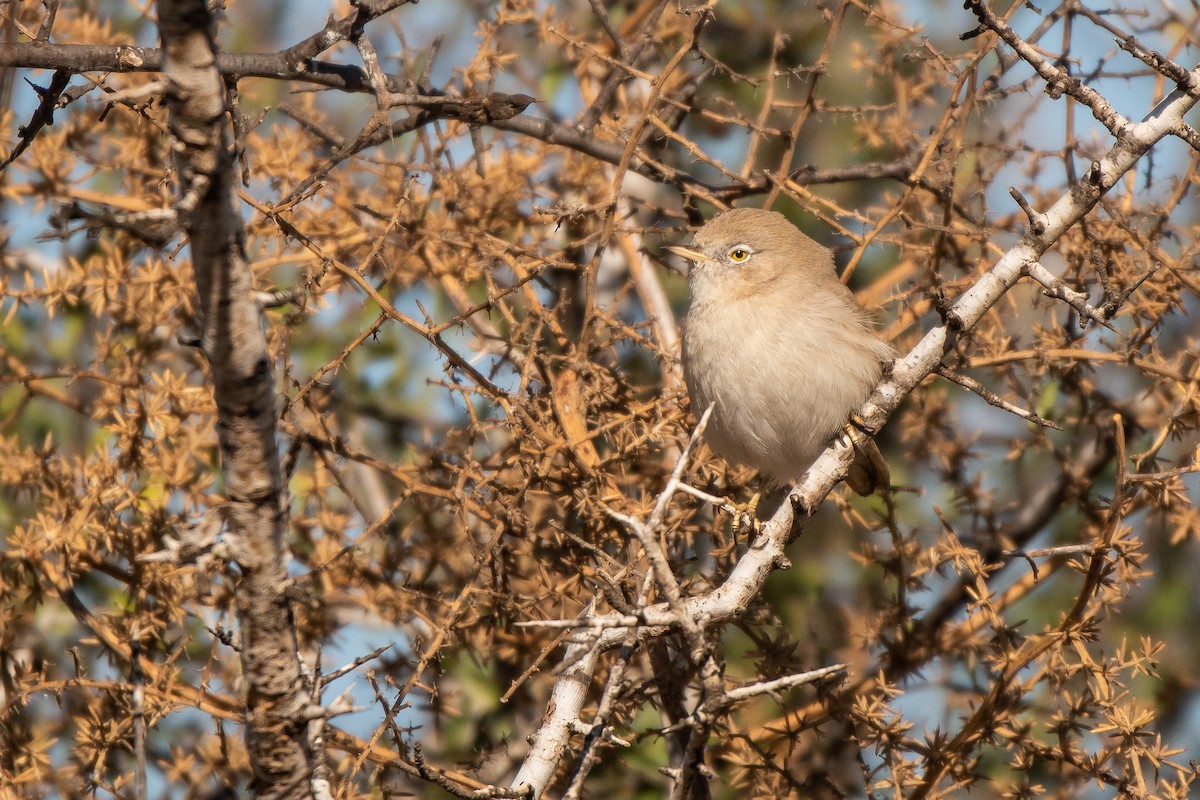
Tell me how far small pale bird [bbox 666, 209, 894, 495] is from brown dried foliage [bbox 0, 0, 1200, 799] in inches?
5.6

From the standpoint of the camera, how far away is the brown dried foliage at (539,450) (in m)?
4.36

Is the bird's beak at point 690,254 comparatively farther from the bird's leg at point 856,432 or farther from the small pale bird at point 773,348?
the bird's leg at point 856,432

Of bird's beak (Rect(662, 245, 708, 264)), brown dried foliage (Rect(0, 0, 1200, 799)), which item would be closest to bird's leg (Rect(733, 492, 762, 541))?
brown dried foliage (Rect(0, 0, 1200, 799))

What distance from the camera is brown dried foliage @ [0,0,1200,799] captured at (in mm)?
4355

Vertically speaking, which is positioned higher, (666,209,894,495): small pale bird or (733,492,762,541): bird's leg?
(666,209,894,495): small pale bird

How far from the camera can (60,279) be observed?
16.9 feet

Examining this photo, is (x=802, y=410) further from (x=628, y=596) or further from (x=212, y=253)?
(x=212, y=253)

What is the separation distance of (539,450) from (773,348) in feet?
3.63

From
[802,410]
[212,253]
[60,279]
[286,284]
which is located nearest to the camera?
[212,253]

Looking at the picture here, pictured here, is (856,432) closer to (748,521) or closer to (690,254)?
(748,521)

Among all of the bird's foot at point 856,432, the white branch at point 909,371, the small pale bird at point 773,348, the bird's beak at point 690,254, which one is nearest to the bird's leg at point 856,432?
the bird's foot at point 856,432

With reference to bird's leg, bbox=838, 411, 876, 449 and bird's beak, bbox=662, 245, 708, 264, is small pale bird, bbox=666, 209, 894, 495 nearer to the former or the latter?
bird's beak, bbox=662, 245, 708, 264

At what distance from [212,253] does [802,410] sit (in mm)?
2791

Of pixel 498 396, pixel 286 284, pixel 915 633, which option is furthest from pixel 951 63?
pixel 286 284
